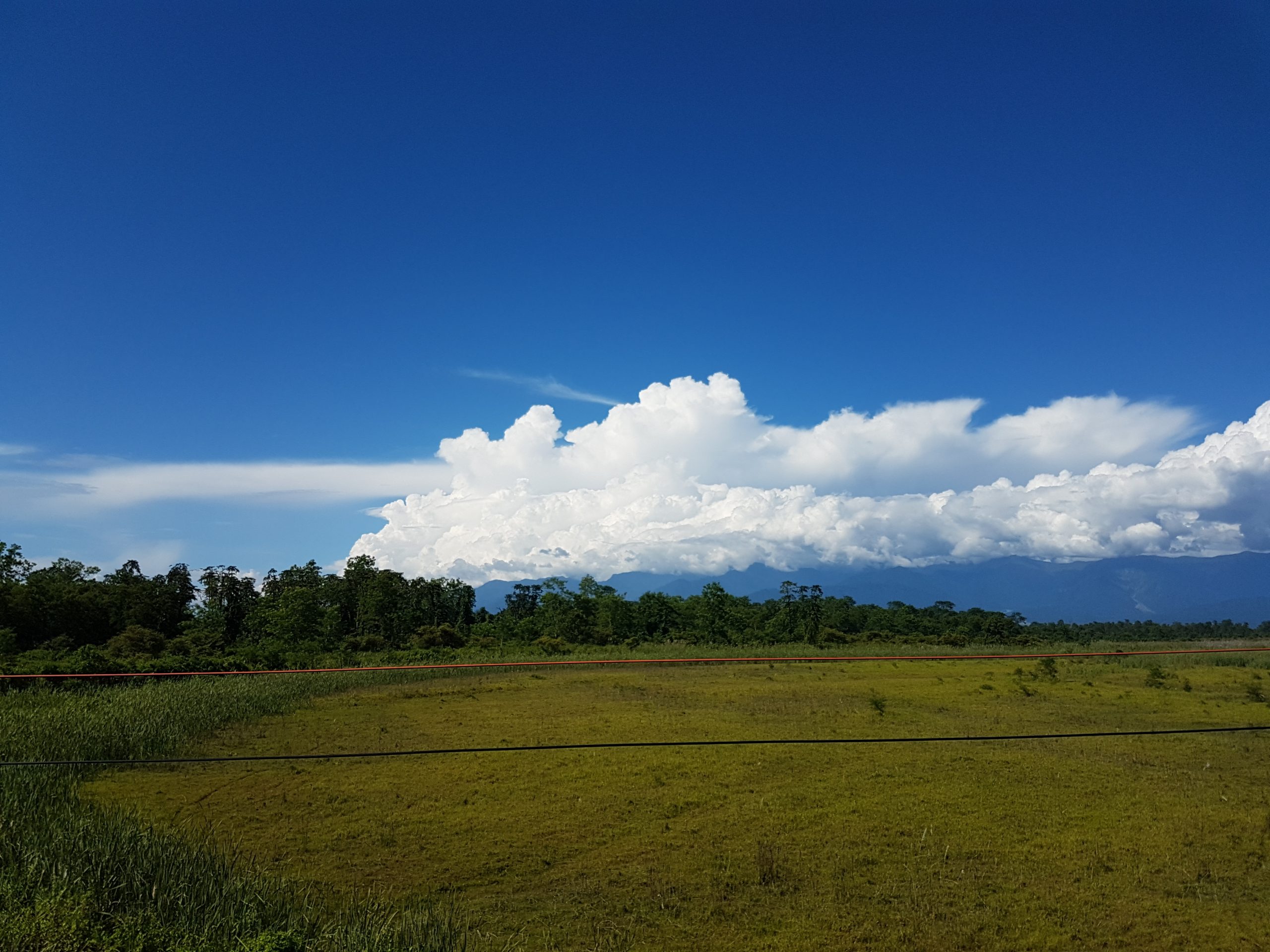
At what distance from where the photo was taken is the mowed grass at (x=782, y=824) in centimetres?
827

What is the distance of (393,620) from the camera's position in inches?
2330

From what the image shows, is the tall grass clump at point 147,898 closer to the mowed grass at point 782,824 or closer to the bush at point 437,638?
the mowed grass at point 782,824

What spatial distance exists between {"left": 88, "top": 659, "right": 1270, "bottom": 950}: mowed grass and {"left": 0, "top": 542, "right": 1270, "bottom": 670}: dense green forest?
24.1m

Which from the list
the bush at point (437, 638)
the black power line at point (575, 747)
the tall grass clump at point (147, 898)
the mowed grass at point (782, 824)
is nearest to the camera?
the tall grass clump at point (147, 898)

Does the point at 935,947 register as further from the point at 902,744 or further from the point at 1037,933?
the point at 902,744

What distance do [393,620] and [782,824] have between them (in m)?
53.1

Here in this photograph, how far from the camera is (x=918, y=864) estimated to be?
9695 mm

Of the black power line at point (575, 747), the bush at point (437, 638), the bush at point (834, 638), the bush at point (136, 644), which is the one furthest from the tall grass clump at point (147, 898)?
the bush at point (834, 638)

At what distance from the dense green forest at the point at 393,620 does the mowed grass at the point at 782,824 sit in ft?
79.0

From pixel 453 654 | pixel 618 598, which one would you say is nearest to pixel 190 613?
pixel 453 654

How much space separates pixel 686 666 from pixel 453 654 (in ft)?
51.9

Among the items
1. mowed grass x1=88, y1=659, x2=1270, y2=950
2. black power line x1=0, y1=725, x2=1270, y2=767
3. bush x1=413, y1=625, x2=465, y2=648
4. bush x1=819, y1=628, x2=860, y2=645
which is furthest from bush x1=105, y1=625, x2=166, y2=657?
bush x1=819, y1=628, x2=860, y2=645

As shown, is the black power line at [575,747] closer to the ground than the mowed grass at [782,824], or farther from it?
farther from it

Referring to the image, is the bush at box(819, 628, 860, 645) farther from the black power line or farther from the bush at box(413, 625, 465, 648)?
the black power line
